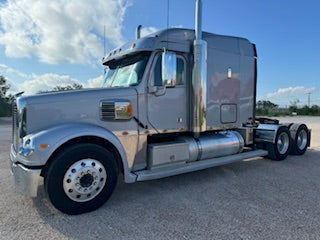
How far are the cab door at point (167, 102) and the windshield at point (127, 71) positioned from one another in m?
0.22

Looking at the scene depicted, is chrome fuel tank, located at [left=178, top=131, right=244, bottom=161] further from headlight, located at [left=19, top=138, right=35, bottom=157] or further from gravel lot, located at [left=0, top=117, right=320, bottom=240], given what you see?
headlight, located at [left=19, top=138, right=35, bottom=157]

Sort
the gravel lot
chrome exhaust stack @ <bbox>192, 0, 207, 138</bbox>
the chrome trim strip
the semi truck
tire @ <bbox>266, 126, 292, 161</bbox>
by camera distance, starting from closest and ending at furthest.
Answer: the gravel lot < the semi truck < the chrome trim strip < chrome exhaust stack @ <bbox>192, 0, 207, 138</bbox> < tire @ <bbox>266, 126, 292, 161</bbox>

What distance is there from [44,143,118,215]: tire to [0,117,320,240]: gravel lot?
18 centimetres

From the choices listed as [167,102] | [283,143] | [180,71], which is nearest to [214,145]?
[167,102]

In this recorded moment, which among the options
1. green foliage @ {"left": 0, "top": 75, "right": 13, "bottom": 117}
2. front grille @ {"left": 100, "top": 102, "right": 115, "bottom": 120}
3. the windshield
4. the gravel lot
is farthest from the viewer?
green foliage @ {"left": 0, "top": 75, "right": 13, "bottom": 117}

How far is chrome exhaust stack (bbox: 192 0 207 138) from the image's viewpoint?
473cm

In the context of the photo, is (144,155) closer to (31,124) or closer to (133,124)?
(133,124)

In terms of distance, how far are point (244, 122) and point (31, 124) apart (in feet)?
15.6

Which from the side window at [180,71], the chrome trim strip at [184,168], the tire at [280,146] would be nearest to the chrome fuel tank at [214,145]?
the chrome trim strip at [184,168]

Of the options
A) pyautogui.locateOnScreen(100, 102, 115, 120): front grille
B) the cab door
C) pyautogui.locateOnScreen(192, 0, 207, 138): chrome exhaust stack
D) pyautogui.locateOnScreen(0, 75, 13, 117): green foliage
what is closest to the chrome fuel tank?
pyautogui.locateOnScreen(192, 0, 207, 138): chrome exhaust stack

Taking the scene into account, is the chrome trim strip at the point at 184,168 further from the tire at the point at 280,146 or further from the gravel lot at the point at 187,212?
the tire at the point at 280,146

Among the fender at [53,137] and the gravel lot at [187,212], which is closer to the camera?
the gravel lot at [187,212]

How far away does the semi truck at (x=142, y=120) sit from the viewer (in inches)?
134

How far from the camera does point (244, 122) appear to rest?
605cm
